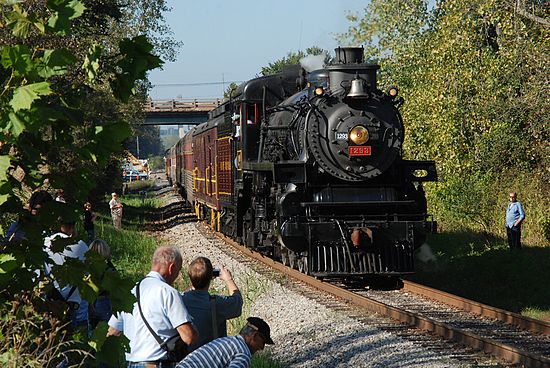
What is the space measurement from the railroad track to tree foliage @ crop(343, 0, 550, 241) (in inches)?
335

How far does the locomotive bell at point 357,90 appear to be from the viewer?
13.7 metres

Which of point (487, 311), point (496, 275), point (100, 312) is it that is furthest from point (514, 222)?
point (100, 312)

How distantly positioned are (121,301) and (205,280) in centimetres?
154

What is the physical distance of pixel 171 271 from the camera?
5.94 metres

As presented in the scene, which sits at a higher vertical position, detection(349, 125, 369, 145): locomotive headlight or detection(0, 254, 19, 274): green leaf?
detection(349, 125, 369, 145): locomotive headlight

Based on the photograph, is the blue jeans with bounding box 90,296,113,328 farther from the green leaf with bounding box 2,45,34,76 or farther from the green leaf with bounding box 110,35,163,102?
the green leaf with bounding box 2,45,34,76

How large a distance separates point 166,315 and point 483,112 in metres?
21.0

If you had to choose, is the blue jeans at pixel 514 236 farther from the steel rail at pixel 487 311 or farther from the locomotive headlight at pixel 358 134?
the locomotive headlight at pixel 358 134

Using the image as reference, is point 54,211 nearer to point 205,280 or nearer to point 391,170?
point 205,280

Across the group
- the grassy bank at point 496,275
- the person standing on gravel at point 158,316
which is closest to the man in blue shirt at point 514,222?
the grassy bank at point 496,275

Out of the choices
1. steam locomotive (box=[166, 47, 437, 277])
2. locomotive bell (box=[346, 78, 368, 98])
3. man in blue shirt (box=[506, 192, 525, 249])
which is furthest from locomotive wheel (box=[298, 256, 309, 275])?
man in blue shirt (box=[506, 192, 525, 249])

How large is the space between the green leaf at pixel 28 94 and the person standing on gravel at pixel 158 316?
1964 millimetres

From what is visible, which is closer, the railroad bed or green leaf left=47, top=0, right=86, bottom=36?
green leaf left=47, top=0, right=86, bottom=36

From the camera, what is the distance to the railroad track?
9773mm
